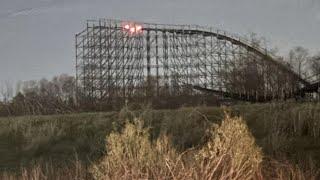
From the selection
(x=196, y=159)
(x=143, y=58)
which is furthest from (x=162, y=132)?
(x=143, y=58)

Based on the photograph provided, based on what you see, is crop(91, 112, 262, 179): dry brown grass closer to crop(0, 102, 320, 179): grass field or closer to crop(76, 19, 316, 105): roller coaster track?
crop(0, 102, 320, 179): grass field

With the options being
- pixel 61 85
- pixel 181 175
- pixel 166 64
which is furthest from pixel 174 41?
pixel 181 175

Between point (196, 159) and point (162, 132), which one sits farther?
point (162, 132)

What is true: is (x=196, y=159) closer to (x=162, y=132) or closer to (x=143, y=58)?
(x=162, y=132)

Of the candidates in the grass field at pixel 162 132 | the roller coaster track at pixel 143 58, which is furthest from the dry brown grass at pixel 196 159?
the roller coaster track at pixel 143 58

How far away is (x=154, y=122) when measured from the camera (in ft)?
73.8

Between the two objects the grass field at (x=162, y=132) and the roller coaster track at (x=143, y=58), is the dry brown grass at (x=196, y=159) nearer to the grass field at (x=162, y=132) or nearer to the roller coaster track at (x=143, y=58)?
the grass field at (x=162, y=132)

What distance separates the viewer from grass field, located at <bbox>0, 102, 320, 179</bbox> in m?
17.0

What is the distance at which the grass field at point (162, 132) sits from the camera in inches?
669

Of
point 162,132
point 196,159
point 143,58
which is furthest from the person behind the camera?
point 143,58

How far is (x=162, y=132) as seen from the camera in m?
17.9

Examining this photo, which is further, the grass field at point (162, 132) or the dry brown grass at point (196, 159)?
the grass field at point (162, 132)

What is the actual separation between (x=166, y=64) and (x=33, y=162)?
136 ft

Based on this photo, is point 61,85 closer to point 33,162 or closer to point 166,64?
point 166,64
